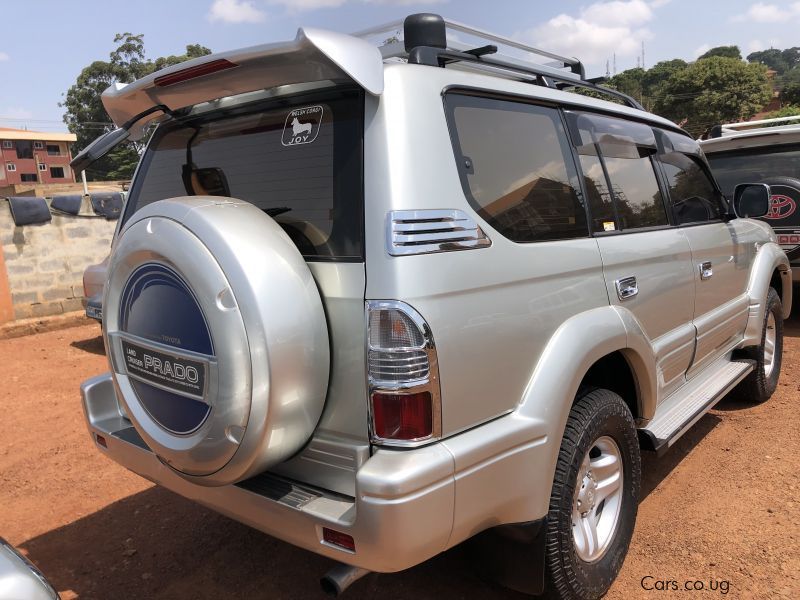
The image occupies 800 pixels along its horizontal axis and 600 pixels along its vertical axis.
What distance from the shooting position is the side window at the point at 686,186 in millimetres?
3418

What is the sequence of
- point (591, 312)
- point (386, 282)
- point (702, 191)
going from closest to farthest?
point (386, 282) → point (591, 312) → point (702, 191)

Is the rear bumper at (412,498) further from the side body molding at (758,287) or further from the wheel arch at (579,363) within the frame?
the side body molding at (758,287)

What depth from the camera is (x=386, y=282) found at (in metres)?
1.77

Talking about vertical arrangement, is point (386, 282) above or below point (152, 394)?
above

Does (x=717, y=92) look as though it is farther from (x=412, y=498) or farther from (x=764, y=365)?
(x=412, y=498)

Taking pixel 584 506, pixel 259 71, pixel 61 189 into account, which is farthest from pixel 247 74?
pixel 61 189

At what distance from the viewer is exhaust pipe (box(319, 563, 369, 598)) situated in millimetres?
1842

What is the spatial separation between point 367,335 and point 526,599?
55.8 inches

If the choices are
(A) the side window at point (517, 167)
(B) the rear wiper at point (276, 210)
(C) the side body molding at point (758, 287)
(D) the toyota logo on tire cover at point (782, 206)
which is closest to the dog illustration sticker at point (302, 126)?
(B) the rear wiper at point (276, 210)

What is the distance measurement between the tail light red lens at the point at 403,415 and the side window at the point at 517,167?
2.16ft

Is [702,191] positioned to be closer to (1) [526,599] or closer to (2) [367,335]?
(1) [526,599]

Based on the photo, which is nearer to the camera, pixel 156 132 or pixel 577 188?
pixel 577 188

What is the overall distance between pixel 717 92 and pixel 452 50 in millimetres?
49567

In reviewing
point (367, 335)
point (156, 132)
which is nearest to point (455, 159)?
point (367, 335)
